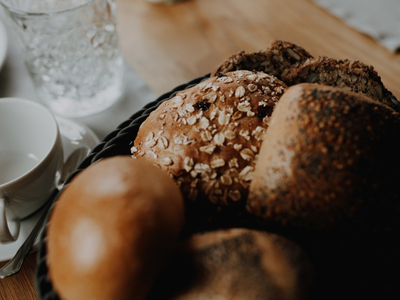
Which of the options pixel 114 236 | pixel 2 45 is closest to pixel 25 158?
pixel 2 45

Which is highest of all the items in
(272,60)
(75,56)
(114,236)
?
(272,60)

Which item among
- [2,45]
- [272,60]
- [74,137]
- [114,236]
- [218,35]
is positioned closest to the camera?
[114,236]

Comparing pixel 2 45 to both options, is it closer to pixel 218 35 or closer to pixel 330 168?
pixel 218 35

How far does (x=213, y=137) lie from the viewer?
64 centimetres

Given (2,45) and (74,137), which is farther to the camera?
(2,45)

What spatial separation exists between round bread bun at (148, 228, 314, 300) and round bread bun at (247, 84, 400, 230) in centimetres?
6

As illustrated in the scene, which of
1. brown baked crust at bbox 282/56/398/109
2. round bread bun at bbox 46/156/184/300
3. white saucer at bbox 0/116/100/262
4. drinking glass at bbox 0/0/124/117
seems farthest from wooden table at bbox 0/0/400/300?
round bread bun at bbox 46/156/184/300

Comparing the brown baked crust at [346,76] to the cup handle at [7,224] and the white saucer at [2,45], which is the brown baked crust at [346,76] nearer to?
the cup handle at [7,224]

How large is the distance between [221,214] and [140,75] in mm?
624

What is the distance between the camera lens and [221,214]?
0.62 m

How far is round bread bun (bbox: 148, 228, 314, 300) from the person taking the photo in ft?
1.53

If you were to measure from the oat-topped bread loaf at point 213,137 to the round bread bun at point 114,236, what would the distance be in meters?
0.11

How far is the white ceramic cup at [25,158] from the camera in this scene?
73 centimetres

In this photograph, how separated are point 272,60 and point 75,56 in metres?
0.48
